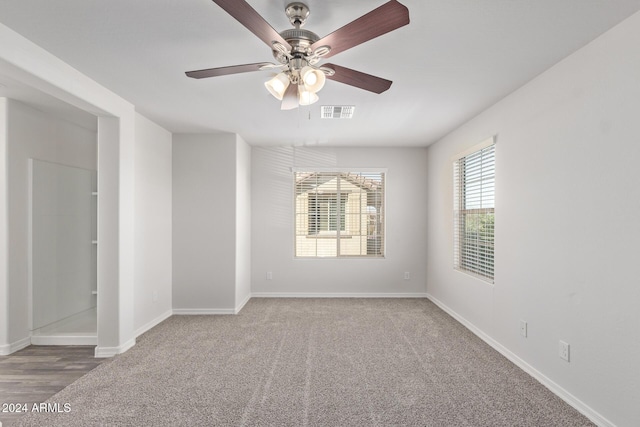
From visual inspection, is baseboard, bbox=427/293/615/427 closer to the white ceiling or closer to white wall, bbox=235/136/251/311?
the white ceiling

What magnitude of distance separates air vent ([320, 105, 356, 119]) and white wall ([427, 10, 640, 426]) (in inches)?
57.6

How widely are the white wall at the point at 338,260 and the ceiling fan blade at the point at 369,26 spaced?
399 cm

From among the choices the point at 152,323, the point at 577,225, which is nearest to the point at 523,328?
the point at 577,225

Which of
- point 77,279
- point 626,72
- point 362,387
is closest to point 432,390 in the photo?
point 362,387

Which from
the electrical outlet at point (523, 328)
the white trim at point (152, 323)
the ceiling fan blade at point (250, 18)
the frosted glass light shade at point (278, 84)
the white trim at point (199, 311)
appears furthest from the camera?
the white trim at point (199, 311)

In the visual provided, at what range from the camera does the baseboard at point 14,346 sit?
134 inches

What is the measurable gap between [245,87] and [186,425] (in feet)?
8.47

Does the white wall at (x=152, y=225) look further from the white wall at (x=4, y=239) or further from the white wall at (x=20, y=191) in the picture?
the white wall at (x=4, y=239)

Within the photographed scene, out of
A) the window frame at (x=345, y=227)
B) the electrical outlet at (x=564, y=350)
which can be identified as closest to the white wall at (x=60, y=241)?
the window frame at (x=345, y=227)

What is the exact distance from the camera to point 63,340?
145 inches

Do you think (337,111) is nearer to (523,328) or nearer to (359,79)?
(359,79)

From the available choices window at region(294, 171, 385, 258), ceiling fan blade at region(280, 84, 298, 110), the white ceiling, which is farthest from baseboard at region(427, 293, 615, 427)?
ceiling fan blade at region(280, 84, 298, 110)

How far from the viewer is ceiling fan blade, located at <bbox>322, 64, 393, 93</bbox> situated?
2.12 metres

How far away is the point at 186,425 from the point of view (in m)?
2.25
